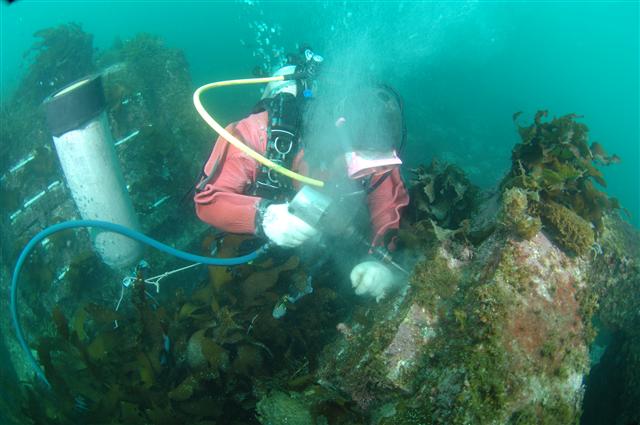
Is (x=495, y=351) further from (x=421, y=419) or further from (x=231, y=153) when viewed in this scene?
(x=231, y=153)

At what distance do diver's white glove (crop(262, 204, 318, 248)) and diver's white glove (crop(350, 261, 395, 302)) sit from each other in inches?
19.0

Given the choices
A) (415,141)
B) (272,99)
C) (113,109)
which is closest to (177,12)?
(415,141)

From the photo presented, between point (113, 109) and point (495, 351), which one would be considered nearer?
point (495, 351)

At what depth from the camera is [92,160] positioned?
12.0 ft

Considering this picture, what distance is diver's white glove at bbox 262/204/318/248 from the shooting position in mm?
2760

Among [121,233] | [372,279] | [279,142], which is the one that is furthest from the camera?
[121,233]

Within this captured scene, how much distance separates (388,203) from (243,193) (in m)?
1.45

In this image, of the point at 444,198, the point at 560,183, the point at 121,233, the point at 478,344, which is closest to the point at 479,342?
the point at 478,344

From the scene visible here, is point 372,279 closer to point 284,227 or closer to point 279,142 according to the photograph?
point 284,227

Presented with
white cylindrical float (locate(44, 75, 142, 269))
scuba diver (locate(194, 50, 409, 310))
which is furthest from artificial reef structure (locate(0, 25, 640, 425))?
white cylindrical float (locate(44, 75, 142, 269))

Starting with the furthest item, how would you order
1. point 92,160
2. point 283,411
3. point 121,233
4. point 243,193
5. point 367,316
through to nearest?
point 92,160 < point 243,193 < point 121,233 < point 367,316 < point 283,411

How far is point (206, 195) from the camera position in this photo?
3.32 metres

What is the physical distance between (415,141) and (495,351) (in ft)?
41.5

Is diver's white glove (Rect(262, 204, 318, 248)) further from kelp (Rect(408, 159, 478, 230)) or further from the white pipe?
the white pipe
